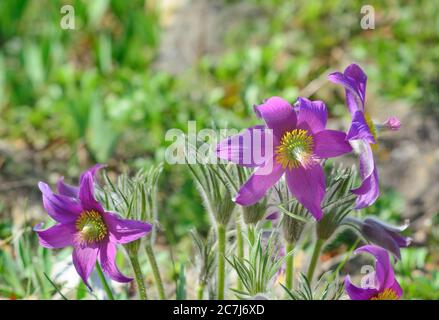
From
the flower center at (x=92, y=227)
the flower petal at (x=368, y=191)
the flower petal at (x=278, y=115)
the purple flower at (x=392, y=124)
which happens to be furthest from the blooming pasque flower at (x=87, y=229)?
the purple flower at (x=392, y=124)

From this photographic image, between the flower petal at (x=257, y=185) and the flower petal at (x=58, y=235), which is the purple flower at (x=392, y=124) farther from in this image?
the flower petal at (x=58, y=235)

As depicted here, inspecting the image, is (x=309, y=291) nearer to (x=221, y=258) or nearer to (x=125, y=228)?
(x=221, y=258)

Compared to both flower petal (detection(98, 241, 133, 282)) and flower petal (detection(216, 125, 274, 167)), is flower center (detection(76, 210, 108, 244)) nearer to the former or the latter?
flower petal (detection(98, 241, 133, 282))

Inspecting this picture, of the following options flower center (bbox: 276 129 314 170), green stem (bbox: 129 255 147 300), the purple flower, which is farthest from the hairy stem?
the purple flower

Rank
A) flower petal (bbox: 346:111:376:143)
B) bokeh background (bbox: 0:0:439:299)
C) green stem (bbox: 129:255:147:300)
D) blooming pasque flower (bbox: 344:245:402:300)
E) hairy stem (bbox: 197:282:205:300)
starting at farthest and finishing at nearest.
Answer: bokeh background (bbox: 0:0:439:299) < hairy stem (bbox: 197:282:205:300) < green stem (bbox: 129:255:147:300) < blooming pasque flower (bbox: 344:245:402:300) < flower petal (bbox: 346:111:376:143)

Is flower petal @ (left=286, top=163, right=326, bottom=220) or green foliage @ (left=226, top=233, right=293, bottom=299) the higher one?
flower petal @ (left=286, top=163, right=326, bottom=220)

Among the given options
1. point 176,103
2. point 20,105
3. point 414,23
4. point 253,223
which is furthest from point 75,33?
point 253,223
